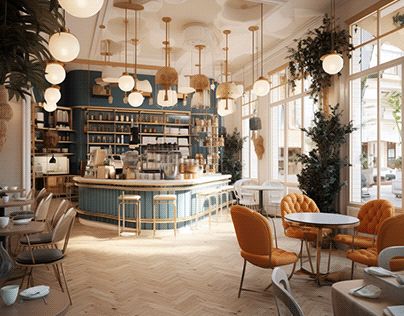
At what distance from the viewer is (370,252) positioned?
149 inches

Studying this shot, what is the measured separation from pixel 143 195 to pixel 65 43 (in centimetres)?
411

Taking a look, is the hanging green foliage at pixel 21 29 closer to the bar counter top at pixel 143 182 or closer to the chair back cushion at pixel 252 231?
the chair back cushion at pixel 252 231

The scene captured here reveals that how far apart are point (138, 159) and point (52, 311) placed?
244 inches

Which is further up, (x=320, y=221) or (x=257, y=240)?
(x=320, y=221)

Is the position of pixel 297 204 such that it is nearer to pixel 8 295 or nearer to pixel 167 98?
pixel 167 98

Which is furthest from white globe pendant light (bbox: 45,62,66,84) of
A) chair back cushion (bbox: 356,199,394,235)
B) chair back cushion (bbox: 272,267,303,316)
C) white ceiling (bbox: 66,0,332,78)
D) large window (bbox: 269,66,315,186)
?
large window (bbox: 269,66,315,186)

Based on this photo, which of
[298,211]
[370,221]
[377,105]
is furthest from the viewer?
[377,105]

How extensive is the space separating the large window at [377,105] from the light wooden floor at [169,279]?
1.39 m

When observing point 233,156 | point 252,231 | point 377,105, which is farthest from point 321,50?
point 233,156

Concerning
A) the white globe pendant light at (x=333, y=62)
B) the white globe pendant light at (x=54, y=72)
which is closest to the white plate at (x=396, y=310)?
the white globe pendant light at (x=333, y=62)

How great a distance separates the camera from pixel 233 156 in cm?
1165

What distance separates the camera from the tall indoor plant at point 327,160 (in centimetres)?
595

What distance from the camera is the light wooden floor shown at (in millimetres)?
3480

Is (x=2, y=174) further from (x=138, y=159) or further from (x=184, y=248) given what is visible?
(x=184, y=248)
